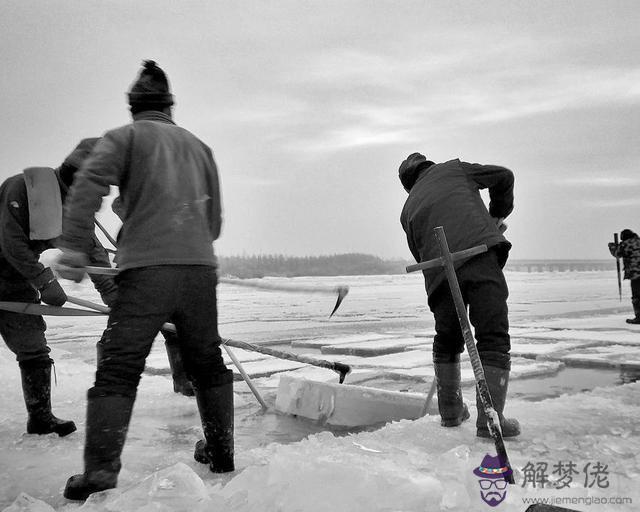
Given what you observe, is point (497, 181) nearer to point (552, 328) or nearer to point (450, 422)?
point (450, 422)

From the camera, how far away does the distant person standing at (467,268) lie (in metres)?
2.74

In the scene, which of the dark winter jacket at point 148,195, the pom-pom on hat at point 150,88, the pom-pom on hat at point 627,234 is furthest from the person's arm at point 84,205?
the pom-pom on hat at point 627,234

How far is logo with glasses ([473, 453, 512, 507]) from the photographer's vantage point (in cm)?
166

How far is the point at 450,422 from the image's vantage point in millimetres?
2902

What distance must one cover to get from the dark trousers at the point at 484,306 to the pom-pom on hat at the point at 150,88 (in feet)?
4.98

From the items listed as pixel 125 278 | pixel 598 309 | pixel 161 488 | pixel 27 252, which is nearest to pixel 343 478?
pixel 161 488

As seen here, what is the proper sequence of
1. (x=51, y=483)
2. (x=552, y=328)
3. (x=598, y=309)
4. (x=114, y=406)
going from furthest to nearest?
1. (x=598, y=309)
2. (x=552, y=328)
3. (x=51, y=483)
4. (x=114, y=406)

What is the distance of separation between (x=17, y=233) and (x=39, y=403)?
2.99 ft

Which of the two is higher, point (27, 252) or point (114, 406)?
point (27, 252)

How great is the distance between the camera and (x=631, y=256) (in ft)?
32.3

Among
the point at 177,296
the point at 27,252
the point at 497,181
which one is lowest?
the point at 177,296

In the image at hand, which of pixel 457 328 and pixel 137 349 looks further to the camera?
pixel 457 328

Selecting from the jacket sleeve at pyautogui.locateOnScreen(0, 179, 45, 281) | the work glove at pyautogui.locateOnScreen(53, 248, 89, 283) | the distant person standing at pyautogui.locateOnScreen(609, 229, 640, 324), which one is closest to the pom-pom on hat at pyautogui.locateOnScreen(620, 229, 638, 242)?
the distant person standing at pyautogui.locateOnScreen(609, 229, 640, 324)

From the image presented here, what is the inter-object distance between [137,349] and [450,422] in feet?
5.13
